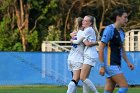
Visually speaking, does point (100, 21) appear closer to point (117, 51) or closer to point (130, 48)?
point (130, 48)

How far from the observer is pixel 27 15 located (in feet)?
113

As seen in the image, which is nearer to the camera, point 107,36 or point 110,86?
point 107,36

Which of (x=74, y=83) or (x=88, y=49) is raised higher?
(x=88, y=49)

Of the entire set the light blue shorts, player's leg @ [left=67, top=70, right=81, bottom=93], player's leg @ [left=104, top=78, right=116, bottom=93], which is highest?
the light blue shorts

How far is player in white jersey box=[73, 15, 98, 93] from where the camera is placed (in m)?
11.9

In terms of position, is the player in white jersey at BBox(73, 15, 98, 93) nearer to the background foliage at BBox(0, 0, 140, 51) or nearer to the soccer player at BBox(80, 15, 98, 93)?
the soccer player at BBox(80, 15, 98, 93)

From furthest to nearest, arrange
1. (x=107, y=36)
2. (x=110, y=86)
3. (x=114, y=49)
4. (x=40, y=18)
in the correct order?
1. (x=40, y=18)
2. (x=110, y=86)
3. (x=114, y=49)
4. (x=107, y=36)

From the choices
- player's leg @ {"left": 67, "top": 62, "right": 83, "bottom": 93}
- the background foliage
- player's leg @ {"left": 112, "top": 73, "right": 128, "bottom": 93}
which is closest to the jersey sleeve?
player's leg @ {"left": 112, "top": 73, "right": 128, "bottom": 93}

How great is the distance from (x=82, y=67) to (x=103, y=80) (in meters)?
11.2

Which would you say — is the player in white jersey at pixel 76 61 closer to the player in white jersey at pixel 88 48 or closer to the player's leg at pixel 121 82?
the player in white jersey at pixel 88 48

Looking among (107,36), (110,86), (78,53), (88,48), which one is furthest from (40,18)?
(107,36)

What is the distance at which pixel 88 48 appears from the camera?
39.5ft

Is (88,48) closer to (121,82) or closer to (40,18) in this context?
(121,82)

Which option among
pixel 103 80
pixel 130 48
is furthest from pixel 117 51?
pixel 130 48
